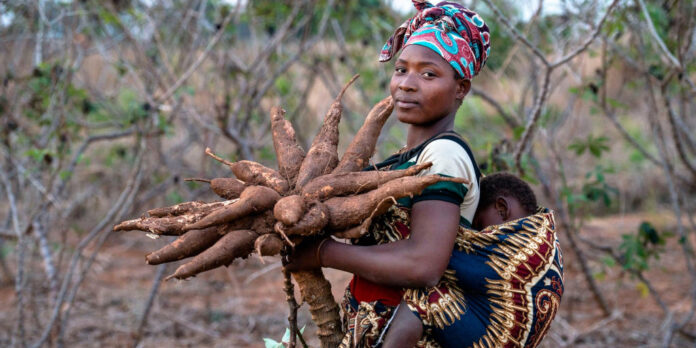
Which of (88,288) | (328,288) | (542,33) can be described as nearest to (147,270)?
(88,288)

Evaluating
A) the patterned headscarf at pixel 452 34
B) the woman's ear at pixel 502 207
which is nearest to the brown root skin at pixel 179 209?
the patterned headscarf at pixel 452 34

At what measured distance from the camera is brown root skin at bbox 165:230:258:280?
142cm

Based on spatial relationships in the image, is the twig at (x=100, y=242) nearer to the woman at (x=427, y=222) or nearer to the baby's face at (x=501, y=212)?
the woman at (x=427, y=222)

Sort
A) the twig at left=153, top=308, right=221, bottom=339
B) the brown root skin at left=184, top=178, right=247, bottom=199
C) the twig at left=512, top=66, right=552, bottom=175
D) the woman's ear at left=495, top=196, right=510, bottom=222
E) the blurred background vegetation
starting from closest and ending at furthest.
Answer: the brown root skin at left=184, top=178, right=247, bottom=199
the woman's ear at left=495, top=196, right=510, bottom=222
the twig at left=512, top=66, right=552, bottom=175
the blurred background vegetation
the twig at left=153, top=308, right=221, bottom=339

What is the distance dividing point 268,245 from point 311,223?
0.11m

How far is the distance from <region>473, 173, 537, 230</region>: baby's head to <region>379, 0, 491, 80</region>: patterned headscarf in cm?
31

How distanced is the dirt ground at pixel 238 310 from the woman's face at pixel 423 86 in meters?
2.68

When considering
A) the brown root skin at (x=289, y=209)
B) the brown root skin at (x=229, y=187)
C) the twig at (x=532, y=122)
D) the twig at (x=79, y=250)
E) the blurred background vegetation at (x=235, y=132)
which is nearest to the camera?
the brown root skin at (x=289, y=209)

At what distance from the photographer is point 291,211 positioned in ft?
4.51

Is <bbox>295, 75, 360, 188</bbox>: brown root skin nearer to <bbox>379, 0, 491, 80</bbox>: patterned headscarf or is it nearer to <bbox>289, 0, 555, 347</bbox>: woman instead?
<bbox>289, 0, 555, 347</bbox>: woman

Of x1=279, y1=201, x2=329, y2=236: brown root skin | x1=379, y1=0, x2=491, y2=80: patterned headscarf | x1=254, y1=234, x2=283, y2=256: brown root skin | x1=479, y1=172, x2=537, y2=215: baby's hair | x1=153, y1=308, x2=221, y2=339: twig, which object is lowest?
x1=153, y1=308, x2=221, y2=339: twig

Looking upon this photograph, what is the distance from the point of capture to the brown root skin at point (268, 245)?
1377 mm

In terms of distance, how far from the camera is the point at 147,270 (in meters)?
6.79

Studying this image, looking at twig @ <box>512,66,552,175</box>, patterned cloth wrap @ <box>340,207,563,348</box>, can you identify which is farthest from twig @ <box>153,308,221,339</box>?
patterned cloth wrap @ <box>340,207,563,348</box>
